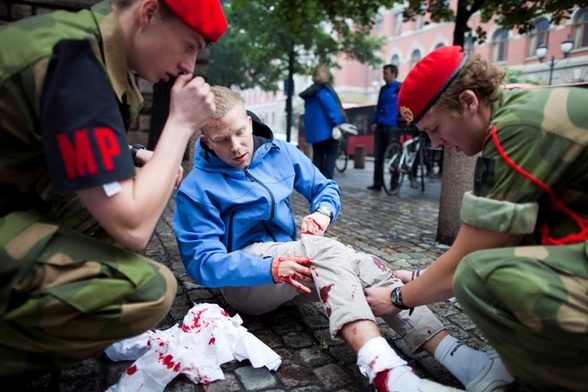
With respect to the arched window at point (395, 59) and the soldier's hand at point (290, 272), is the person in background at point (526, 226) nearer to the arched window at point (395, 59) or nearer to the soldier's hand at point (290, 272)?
the soldier's hand at point (290, 272)

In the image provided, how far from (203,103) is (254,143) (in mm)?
1021

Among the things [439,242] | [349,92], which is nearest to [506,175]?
[439,242]

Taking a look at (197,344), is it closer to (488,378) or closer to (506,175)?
(488,378)

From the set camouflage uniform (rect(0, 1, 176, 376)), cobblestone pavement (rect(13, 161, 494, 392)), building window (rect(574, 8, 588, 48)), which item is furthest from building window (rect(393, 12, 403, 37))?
camouflage uniform (rect(0, 1, 176, 376))

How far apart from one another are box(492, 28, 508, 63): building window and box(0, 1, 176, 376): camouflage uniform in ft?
122

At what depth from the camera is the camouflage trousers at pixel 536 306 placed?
4.42ft

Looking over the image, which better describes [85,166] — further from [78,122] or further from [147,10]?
[147,10]

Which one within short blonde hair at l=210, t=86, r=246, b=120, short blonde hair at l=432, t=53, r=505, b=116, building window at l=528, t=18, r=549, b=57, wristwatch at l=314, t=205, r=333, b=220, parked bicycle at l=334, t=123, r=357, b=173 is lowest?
parked bicycle at l=334, t=123, r=357, b=173

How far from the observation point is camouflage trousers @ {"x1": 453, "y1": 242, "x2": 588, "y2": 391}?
135cm

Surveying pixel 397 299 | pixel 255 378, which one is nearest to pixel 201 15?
pixel 397 299

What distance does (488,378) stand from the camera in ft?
5.66

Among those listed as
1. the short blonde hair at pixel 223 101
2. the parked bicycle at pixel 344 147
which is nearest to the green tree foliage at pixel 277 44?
the parked bicycle at pixel 344 147

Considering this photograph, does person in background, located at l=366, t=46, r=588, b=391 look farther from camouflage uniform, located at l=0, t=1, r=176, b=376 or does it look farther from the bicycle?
the bicycle

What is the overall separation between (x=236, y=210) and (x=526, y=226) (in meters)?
1.38
